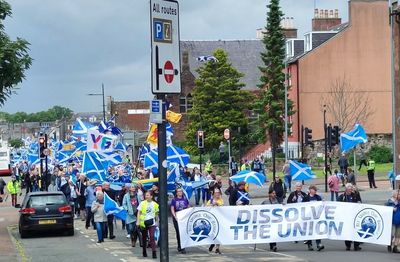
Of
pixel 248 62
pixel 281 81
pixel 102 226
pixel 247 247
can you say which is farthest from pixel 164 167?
pixel 248 62

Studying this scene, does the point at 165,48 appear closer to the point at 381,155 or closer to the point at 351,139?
the point at 351,139

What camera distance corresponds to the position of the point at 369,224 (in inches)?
790

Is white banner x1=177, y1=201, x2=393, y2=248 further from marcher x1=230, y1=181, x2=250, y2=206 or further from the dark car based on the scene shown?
the dark car

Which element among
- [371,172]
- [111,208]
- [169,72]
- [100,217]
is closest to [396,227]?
[111,208]

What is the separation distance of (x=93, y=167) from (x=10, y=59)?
1277 centimetres

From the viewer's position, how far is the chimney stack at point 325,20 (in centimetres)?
7988

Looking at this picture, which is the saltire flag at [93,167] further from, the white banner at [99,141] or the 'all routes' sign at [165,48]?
the 'all routes' sign at [165,48]

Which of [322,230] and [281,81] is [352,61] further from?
[322,230]

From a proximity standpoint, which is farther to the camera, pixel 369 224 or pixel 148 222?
pixel 369 224

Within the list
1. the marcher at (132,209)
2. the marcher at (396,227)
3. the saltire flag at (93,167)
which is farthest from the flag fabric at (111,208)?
the saltire flag at (93,167)

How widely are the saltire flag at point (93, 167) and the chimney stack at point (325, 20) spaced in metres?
48.8

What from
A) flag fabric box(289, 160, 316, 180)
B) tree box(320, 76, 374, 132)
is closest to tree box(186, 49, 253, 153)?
tree box(320, 76, 374, 132)

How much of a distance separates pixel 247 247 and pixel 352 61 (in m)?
48.8

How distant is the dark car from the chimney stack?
56.8 metres
